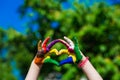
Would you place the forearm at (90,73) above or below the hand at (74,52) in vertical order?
below

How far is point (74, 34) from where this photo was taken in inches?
614

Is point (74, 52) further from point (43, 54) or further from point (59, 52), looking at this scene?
point (43, 54)

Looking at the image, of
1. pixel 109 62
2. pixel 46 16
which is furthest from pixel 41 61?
pixel 46 16

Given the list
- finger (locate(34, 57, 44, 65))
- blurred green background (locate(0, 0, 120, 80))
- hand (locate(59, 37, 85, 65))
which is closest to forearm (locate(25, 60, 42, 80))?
finger (locate(34, 57, 44, 65))

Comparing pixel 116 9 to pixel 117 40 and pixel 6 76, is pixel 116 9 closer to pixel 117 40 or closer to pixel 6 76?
pixel 117 40

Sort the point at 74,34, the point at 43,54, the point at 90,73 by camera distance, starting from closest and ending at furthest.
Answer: the point at 90,73 → the point at 43,54 → the point at 74,34

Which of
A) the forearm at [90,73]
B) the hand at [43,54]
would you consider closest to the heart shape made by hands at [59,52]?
the hand at [43,54]

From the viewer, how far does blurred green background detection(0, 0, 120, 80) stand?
50.2 ft

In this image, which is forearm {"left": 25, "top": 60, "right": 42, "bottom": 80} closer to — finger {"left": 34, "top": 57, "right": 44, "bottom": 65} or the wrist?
finger {"left": 34, "top": 57, "right": 44, "bottom": 65}

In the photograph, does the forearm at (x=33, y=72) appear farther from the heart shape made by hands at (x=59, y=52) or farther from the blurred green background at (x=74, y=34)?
the blurred green background at (x=74, y=34)

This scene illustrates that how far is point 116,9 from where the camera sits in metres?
16.6

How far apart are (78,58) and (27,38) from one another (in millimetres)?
13909

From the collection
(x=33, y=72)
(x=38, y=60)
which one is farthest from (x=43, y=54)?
(x=33, y=72)

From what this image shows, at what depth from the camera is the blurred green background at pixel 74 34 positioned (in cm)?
1530
